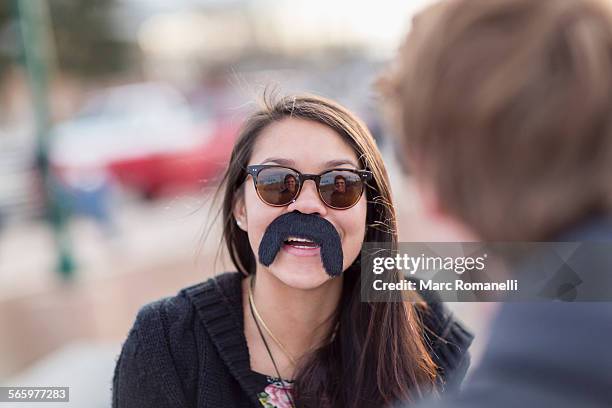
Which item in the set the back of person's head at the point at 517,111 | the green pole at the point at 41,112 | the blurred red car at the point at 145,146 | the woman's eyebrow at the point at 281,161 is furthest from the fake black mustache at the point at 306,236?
the blurred red car at the point at 145,146

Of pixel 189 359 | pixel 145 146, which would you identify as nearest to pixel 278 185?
pixel 189 359

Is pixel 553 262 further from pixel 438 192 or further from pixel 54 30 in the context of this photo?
pixel 54 30

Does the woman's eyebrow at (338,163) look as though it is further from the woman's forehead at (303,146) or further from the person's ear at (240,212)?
the person's ear at (240,212)

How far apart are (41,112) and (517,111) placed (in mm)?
5149

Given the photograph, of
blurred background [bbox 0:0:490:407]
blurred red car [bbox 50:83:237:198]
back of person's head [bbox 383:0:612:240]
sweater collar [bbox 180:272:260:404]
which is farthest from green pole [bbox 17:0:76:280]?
back of person's head [bbox 383:0:612:240]

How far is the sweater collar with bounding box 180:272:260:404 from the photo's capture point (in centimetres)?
188

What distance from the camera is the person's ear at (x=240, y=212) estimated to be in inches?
79.9

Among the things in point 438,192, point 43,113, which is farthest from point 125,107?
point 438,192

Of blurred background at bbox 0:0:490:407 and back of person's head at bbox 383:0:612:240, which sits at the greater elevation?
blurred background at bbox 0:0:490:407

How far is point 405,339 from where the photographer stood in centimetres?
197

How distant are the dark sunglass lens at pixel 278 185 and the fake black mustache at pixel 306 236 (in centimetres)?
4

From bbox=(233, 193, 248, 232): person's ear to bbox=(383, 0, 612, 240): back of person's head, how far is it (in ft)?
3.58

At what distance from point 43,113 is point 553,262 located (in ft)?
→ 16.9

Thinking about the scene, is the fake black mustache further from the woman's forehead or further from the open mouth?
the woman's forehead
